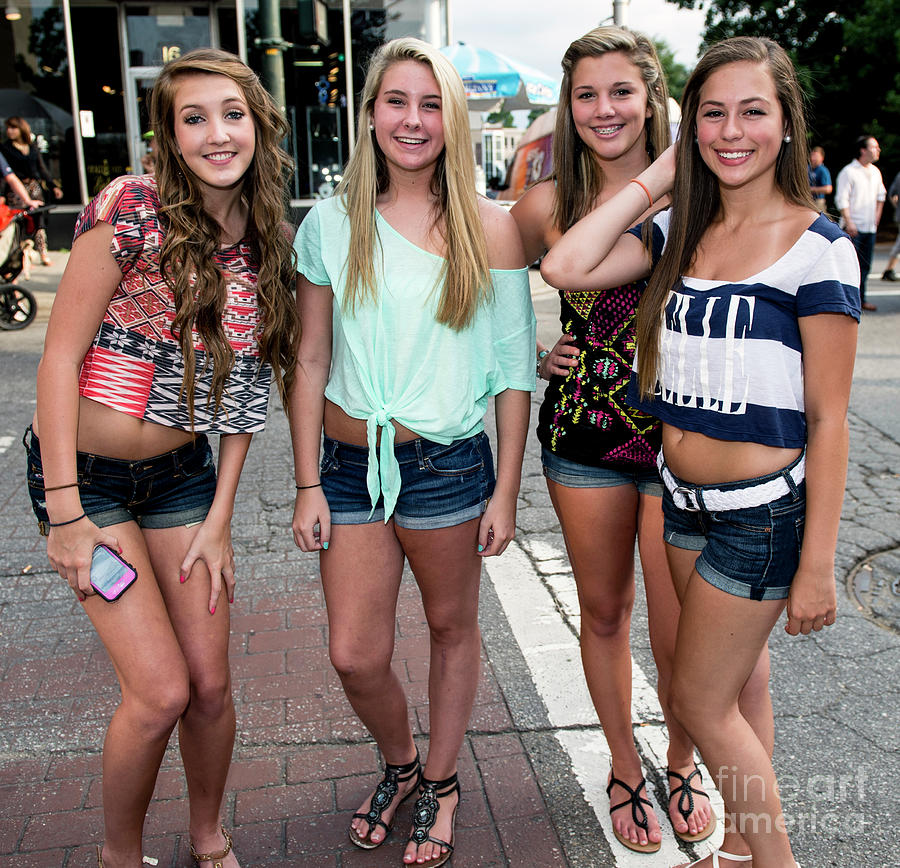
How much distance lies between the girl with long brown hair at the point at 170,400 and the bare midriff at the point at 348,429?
0.19 meters

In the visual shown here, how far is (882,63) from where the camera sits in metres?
22.3

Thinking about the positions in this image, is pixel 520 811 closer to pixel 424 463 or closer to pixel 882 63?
pixel 424 463

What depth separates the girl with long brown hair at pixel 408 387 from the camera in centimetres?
245

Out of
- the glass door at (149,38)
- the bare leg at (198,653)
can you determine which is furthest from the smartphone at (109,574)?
the glass door at (149,38)

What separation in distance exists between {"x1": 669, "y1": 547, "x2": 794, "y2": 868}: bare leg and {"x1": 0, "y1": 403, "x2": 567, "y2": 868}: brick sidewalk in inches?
24.0

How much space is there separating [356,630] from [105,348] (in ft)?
3.31

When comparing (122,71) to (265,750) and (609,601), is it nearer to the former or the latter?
(265,750)

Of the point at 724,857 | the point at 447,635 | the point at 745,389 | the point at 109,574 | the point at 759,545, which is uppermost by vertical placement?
the point at 745,389

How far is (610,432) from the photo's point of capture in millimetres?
2533

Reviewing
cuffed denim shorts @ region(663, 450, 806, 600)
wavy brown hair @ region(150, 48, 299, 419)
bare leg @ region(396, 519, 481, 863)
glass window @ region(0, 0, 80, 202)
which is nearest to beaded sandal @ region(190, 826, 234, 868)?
bare leg @ region(396, 519, 481, 863)

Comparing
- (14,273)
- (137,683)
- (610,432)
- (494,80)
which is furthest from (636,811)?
(494,80)

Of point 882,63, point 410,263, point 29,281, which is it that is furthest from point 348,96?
point 410,263

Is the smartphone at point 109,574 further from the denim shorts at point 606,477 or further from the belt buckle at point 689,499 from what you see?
the belt buckle at point 689,499

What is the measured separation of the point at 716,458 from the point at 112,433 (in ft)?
4.87
